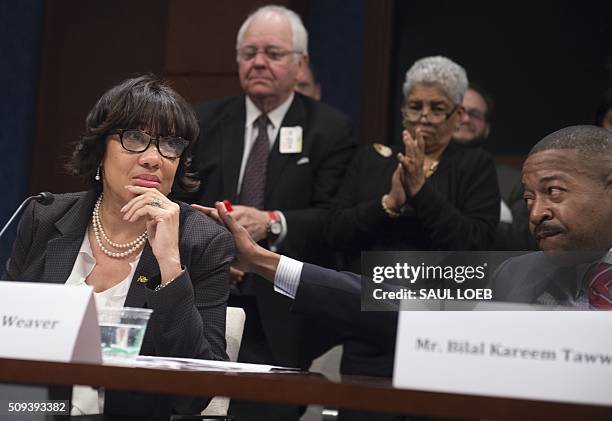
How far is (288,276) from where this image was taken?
7.11 feet

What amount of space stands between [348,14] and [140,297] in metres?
3.69

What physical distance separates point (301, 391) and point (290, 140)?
235cm

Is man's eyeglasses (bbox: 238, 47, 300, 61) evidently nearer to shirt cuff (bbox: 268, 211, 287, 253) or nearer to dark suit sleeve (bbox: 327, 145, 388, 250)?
Result: dark suit sleeve (bbox: 327, 145, 388, 250)

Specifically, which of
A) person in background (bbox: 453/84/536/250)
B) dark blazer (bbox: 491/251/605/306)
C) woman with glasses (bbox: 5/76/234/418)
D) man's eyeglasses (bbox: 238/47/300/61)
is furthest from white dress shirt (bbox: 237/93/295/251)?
dark blazer (bbox: 491/251/605/306)

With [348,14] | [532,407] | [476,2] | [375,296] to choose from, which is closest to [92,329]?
[375,296]

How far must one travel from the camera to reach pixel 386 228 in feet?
11.1

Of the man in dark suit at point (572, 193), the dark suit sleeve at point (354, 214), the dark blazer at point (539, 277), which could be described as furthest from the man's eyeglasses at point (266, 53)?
the dark blazer at point (539, 277)

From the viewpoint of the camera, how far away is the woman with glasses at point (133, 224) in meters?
2.36

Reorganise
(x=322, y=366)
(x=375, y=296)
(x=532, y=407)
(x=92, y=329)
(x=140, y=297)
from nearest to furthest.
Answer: (x=532, y=407) → (x=92, y=329) → (x=375, y=296) → (x=140, y=297) → (x=322, y=366)

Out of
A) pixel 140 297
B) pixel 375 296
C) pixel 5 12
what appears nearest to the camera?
pixel 375 296

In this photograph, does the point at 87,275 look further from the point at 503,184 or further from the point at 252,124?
the point at 503,184

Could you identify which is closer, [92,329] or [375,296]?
[92,329]

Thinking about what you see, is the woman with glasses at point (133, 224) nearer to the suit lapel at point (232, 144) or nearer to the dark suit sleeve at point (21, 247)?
the dark suit sleeve at point (21, 247)

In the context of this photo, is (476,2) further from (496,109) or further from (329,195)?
(329,195)
